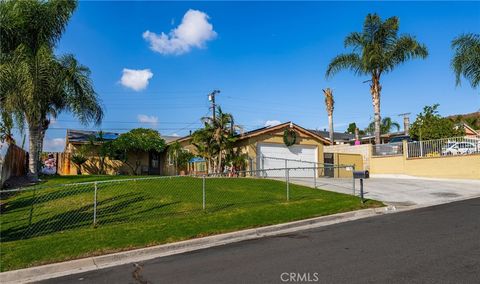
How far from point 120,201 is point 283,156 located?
15.0 meters

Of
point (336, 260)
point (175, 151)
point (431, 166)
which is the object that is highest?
point (175, 151)

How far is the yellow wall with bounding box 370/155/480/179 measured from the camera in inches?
830

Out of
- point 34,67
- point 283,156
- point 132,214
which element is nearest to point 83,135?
Result: point 34,67

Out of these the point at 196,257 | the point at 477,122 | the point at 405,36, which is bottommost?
the point at 196,257

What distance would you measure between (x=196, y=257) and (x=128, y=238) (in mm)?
1977

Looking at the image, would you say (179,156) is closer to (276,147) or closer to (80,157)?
(80,157)

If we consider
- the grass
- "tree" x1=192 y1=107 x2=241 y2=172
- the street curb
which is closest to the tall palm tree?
"tree" x1=192 y1=107 x2=241 y2=172

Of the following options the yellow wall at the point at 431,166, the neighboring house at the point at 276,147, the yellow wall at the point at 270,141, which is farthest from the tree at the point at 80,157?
the yellow wall at the point at 431,166

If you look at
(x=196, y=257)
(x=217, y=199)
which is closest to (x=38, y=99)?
(x=217, y=199)

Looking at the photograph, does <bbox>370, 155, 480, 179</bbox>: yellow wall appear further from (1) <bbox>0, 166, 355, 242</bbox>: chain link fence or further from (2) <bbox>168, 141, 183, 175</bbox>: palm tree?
(2) <bbox>168, 141, 183, 175</bbox>: palm tree

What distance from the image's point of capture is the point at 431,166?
23.1m

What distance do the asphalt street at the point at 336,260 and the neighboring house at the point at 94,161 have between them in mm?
23840

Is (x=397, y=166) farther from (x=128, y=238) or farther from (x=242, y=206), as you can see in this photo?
(x=128, y=238)

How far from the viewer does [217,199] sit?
1352cm
